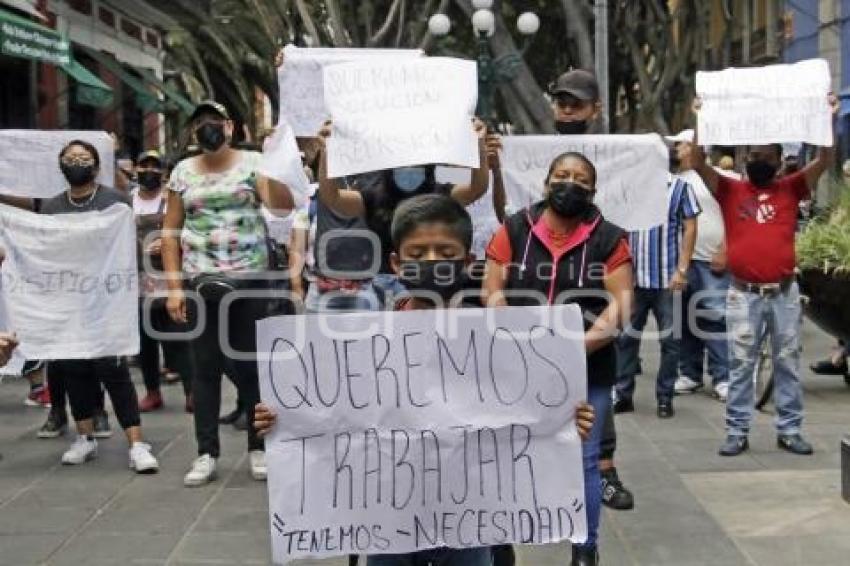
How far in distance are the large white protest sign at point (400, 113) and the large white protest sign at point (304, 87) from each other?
4.01ft

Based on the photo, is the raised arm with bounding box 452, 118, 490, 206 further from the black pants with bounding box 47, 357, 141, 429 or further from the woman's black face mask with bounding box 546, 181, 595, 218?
the black pants with bounding box 47, 357, 141, 429

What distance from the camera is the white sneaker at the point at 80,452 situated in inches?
257

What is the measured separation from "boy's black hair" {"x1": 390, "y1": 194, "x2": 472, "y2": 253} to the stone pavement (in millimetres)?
1821

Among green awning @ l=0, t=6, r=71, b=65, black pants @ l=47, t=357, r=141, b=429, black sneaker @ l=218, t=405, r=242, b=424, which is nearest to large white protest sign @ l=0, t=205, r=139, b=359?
black pants @ l=47, t=357, r=141, b=429

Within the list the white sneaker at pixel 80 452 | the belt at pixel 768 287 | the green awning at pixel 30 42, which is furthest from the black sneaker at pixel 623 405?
the green awning at pixel 30 42

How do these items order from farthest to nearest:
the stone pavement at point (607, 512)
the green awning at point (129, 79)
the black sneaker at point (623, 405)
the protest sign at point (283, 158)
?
the green awning at point (129, 79) < the black sneaker at point (623, 405) < the protest sign at point (283, 158) < the stone pavement at point (607, 512)

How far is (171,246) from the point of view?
19.7 feet

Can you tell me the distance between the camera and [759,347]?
254 inches

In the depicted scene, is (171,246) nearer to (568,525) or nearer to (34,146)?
(34,146)

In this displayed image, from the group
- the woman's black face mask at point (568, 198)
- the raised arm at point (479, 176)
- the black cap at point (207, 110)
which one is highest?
the black cap at point (207, 110)

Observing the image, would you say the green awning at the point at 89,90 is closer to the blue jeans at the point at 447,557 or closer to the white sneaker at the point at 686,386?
the white sneaker at the point at 686,386

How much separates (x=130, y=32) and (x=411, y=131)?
21.1 meters

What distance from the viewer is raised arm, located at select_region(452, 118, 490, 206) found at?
4.33m

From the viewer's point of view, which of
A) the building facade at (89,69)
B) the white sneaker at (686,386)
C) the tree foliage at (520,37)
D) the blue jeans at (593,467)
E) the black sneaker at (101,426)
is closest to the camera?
the blue jeans at (593,467)
